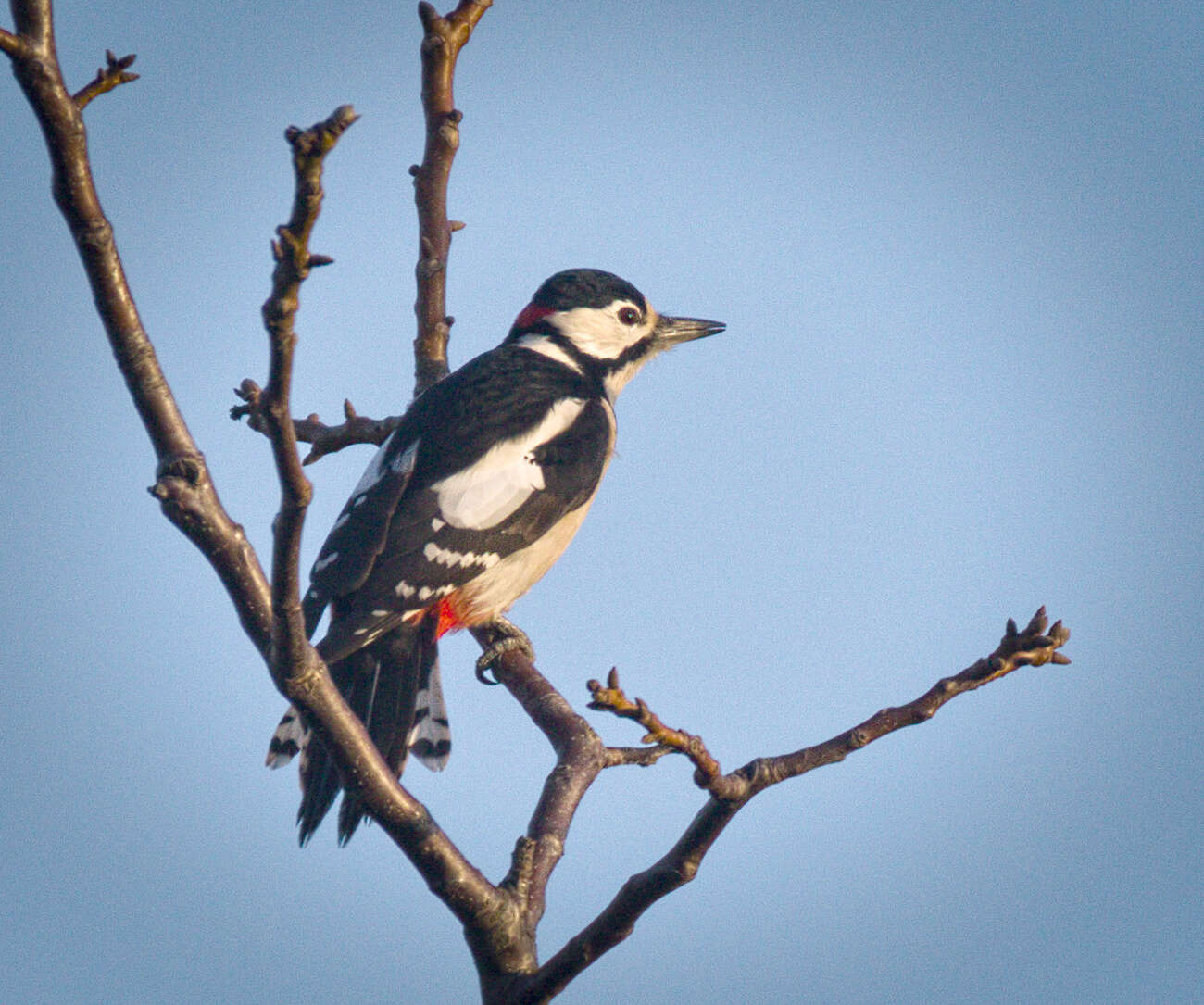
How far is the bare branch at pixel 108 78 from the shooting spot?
181 centimetres

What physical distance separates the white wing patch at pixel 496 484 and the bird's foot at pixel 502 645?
36cm

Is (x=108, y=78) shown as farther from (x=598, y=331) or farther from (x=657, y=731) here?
(x=598, y=331)

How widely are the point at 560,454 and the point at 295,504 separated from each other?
233cm

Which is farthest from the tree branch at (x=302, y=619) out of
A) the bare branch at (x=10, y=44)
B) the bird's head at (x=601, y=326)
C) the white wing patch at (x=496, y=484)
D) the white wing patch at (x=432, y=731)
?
the bird's head at (x=601, y=326)

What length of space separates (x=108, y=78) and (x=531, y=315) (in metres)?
3.02

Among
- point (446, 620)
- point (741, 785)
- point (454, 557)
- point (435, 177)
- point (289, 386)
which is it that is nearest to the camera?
point (289, 386)

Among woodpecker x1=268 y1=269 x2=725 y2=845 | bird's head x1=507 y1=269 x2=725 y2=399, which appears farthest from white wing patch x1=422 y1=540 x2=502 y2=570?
bird's head x1=507 y1=269 x2=725 y2=399

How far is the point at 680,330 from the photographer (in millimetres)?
4863

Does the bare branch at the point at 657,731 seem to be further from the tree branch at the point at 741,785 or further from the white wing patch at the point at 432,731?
the white wing patch at the point at 432,731

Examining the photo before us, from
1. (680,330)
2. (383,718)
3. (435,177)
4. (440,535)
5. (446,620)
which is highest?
(435,177)

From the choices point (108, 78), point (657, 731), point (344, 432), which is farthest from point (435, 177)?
point (657, 731)

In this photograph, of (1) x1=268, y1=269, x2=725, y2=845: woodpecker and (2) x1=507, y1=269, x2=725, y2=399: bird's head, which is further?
(2) x1=507, y1=269, x2=725, y2=399: bird's head

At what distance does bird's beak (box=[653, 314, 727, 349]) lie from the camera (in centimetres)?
484

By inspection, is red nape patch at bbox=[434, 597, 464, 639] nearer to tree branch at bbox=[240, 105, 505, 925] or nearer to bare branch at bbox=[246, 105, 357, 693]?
tree branch at bbox=[240, 105, 505, 925]
